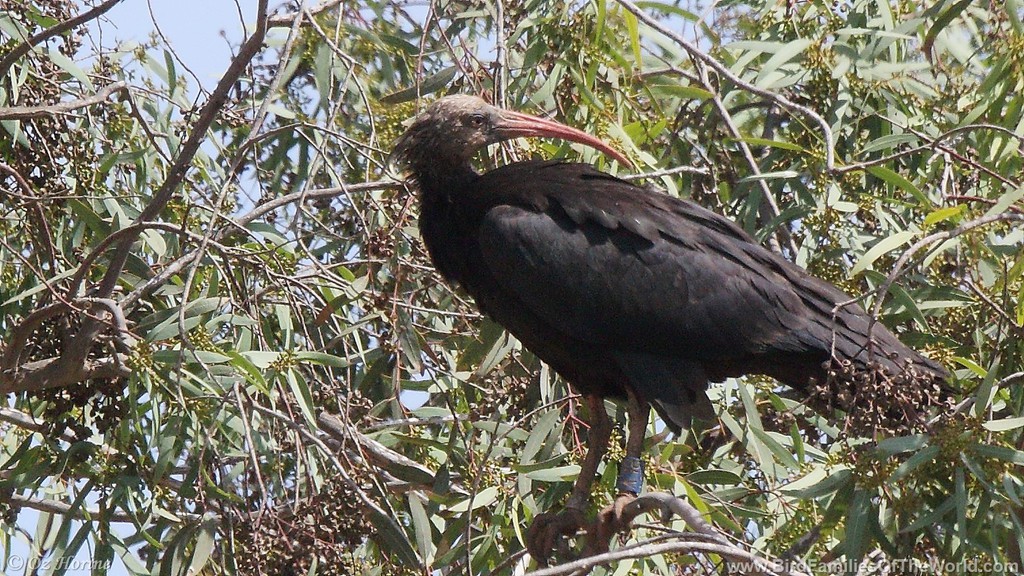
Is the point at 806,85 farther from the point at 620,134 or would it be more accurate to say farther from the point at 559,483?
the point at 559,483

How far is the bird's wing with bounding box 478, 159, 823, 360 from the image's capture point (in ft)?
15.4

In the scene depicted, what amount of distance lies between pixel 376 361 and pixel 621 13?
5.19 ft

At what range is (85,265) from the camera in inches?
164

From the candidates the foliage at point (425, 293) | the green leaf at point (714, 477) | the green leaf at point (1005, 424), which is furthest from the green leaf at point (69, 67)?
the green leaf at point (1005, 424)

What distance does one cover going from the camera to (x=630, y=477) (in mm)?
4555

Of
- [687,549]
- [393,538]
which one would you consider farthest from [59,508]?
[687,549]

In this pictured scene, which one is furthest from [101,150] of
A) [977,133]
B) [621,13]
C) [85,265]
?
[977,133]

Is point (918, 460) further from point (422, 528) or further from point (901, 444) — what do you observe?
point (422, 528)

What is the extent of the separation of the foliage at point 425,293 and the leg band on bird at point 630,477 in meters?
0.08

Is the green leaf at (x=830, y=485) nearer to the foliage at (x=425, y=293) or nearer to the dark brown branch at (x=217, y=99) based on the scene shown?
the foliage at (x=425, y=293)

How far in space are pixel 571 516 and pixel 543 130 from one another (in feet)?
4.41

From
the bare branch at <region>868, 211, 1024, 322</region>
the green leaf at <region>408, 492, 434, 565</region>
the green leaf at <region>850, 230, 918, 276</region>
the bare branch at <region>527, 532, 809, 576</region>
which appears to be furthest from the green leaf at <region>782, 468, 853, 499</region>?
the green leaf at <region>408, 492, 434, 565</region>

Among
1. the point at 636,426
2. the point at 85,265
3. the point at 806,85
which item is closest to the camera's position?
the point at 85,265

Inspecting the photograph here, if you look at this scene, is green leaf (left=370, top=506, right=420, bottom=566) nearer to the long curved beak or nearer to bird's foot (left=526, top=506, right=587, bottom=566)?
bird's foot (left=526, top=506, right=587, bottom=566)
